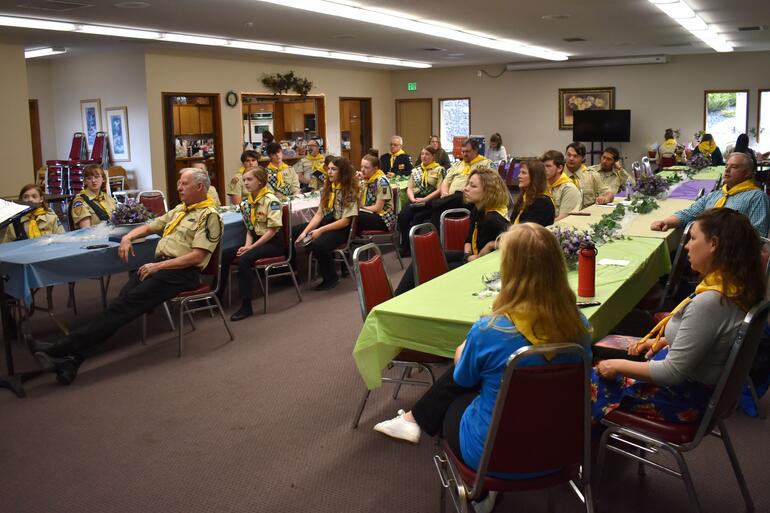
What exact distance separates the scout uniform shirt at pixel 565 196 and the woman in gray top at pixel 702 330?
364 cm

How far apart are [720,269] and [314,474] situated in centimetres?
191

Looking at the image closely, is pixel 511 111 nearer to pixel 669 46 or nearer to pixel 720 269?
pixel 669 46

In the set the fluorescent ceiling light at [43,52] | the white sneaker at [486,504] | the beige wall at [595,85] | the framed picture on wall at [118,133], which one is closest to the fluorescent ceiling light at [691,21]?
the beige wall at [595,85]

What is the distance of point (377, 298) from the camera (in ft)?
11.9

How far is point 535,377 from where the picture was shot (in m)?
2.07

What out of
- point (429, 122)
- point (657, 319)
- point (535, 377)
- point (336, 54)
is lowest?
point (657, 319)

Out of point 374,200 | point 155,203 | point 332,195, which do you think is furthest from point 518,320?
point 155,203

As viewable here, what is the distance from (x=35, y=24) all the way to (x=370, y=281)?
262 inches

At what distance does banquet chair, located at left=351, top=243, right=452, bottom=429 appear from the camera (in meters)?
3.40

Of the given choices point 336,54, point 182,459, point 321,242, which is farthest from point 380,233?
point 336,54

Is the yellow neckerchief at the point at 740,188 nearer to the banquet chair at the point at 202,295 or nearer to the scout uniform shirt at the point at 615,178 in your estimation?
the scout uniform shirt at the point at 615,178

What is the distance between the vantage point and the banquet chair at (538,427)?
6.80 feet

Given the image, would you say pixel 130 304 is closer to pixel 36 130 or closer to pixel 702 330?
pixel 702 330

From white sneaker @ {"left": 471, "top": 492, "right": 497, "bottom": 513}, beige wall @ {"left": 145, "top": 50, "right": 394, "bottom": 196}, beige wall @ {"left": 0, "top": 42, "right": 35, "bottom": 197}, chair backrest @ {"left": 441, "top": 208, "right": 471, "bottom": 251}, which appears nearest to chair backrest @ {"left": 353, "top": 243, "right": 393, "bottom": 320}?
white sneaker @ {"left": 471, "top": 492, "right": 497, "bottom": 513}
